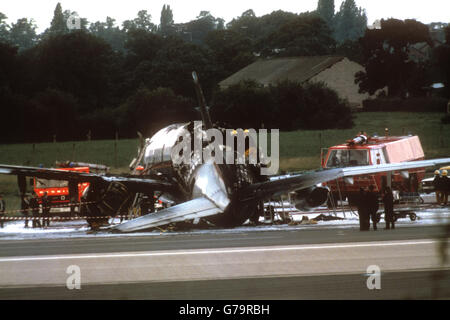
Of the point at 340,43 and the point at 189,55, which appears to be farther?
the point at 340,43

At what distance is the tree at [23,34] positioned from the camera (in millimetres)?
73688

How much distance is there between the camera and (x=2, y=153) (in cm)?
5494

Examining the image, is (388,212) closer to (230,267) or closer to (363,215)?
(363,215)

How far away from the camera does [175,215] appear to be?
23469mm

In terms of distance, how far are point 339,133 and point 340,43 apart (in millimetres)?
26448

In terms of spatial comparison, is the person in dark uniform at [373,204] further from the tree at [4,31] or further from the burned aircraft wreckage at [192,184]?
the tree at [4,31]

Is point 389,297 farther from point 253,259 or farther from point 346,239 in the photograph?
point 346,239

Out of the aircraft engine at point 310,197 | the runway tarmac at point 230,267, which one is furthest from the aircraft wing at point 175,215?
the aircraft engine at point 310,197

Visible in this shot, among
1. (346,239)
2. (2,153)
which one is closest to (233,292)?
(346,239)

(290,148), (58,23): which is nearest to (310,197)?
(290,148)

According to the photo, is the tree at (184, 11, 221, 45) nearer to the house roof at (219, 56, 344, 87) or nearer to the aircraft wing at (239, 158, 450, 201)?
the house roof at (219, 56, 344, 87)

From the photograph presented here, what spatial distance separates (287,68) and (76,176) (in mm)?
46933

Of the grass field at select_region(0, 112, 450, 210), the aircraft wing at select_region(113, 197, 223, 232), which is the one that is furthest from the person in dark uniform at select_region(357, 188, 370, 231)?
the grass field at select_region(0, 112, 450, 210)

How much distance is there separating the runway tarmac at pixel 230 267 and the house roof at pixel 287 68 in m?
Result: 44.9
